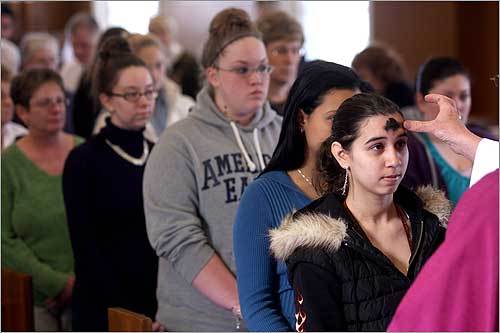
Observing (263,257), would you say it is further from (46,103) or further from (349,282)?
(46,103)

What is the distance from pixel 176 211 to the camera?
105 inches

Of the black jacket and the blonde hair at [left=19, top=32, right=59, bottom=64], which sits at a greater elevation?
the blonde hair at [left=19, top=32, right=59, bottom=64]

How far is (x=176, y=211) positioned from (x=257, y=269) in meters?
0.59

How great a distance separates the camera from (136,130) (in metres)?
3.39

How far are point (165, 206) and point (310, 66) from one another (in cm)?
70

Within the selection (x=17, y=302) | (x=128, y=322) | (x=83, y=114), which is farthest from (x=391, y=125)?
(x=83, y=114)

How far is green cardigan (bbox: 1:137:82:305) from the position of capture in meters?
3.57

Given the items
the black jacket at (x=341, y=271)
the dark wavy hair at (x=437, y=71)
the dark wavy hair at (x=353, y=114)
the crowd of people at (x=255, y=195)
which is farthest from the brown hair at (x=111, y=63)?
the black jacket at (x=341, y=271)

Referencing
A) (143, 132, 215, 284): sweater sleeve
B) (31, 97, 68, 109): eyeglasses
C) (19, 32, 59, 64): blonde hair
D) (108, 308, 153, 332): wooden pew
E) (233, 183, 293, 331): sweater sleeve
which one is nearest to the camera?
(233, 183, 293, 331): sweater sleeve

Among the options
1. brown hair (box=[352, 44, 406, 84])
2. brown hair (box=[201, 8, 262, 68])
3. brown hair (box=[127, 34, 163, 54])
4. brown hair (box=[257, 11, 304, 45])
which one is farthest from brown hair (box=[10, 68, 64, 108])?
brown hair (box=[352, 44, 406, 84])

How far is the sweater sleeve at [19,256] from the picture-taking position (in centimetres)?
356

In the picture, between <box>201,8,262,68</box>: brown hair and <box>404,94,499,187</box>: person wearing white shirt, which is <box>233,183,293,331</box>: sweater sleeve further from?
<box>201,8,262,68</box>: brown hair

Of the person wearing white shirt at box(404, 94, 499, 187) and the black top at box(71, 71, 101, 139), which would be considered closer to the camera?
A: the person wearing white shirt at box(404, 94, 499, 187)

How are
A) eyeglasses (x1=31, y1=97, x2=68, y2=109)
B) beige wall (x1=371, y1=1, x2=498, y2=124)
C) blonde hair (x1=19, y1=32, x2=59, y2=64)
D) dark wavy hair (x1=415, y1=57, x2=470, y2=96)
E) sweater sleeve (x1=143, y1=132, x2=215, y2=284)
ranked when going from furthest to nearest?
1. beige wall (x1=371, y1=1, x2=498, y2=124)
2. blonde hair (x1=19, y1=32, x2=59, y2=64)
3. eyeglasses (x1=31, y1=97, x2=68, y2=109)
4. dark wavy hair (x1=415, y1=57, x2=470, y2=96)
5. sweater sleeve (x1=143, y1=132, x2=215, y2=284)
